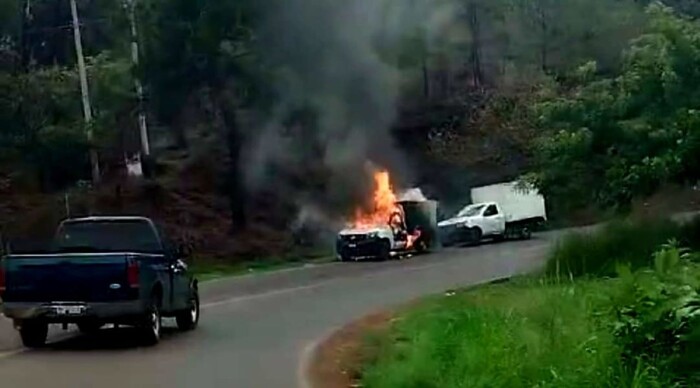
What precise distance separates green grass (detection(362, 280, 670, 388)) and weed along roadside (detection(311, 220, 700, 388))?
0.04 ft

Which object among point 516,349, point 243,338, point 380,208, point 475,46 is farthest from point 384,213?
point 516,349

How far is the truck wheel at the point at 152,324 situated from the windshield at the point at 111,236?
1472 mm

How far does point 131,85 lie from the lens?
39.8 meters

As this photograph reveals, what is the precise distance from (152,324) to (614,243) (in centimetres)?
883

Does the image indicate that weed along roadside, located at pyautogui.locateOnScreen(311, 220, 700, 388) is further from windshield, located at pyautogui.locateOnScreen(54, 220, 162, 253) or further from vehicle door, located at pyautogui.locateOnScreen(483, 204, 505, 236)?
vehicle door, located at pyautogui.locateOnScreen(483, 204, 505, 236)

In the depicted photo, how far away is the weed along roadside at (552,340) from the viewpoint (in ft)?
28.4

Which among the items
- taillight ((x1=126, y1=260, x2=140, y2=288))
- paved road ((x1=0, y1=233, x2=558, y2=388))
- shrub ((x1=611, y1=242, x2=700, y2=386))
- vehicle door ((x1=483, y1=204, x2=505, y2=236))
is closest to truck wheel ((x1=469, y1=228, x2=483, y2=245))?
vehicle door ((x1=483, y1=204, x2=505, y2=236))

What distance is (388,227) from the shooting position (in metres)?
41.3

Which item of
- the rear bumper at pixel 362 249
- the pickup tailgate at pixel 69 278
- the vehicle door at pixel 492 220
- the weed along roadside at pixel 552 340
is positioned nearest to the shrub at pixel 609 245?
the weed along roadside at pixel 552 340

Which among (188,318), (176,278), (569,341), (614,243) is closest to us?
(569,341)

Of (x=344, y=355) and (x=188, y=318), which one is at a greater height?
(x=188, y=318)

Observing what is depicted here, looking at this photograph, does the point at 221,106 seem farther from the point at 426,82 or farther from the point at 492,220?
the point at 426,82

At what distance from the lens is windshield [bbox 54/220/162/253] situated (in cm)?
1853

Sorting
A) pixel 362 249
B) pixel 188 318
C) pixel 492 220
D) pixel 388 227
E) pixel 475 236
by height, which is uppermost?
pixel 388 227
